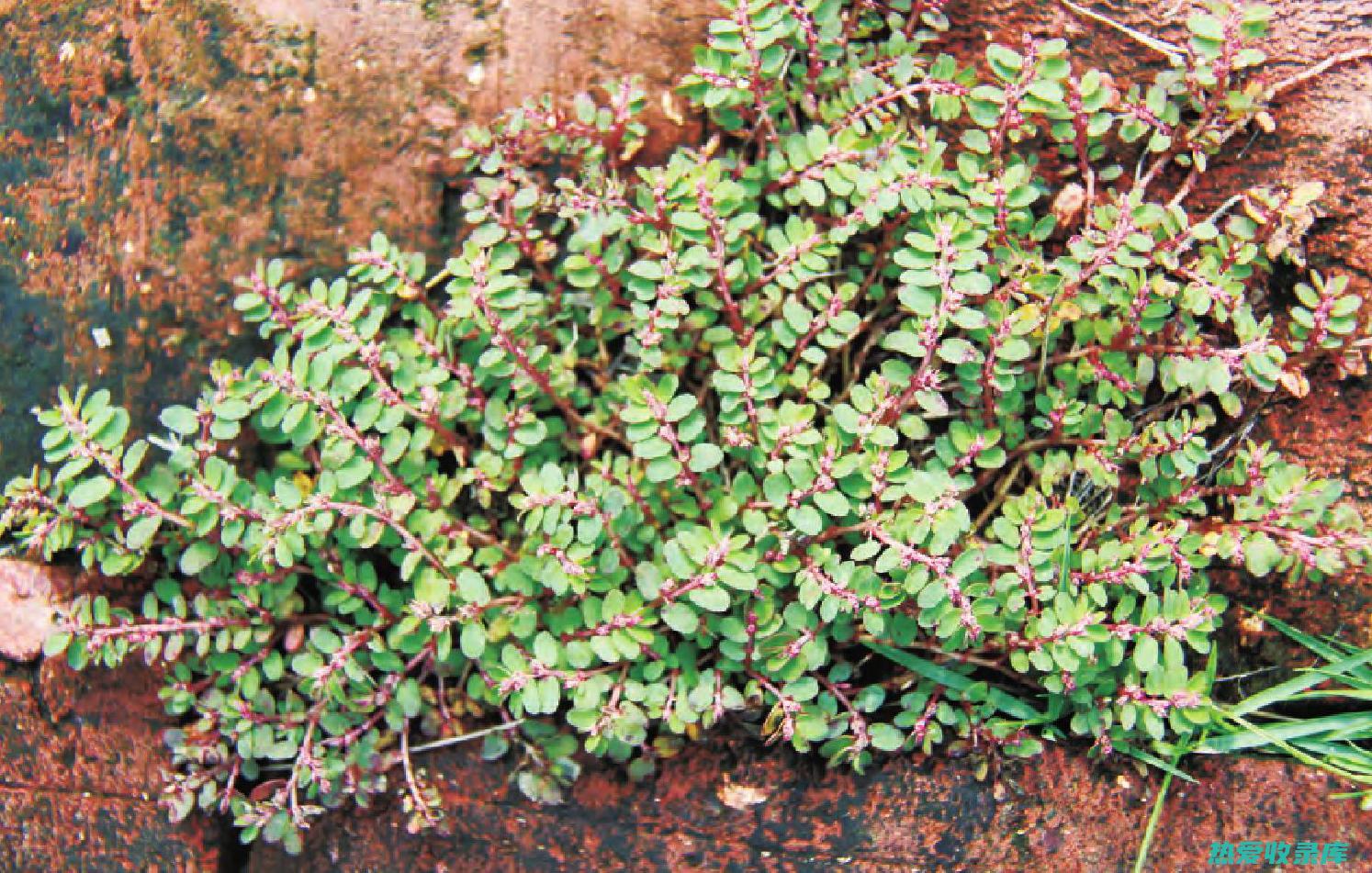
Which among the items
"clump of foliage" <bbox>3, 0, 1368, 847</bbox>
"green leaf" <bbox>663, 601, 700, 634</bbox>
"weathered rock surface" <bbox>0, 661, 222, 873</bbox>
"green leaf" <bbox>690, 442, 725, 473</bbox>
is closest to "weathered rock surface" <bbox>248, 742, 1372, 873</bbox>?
"clump of foliage" <bbox>3, 0, 1368, 847</bbox>

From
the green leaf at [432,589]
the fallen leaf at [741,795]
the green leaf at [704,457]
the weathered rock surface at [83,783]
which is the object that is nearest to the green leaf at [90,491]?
the weathered rock surface at [83,783]

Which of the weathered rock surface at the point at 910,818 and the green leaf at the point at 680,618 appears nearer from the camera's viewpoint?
the green leaf at the point at 680,618

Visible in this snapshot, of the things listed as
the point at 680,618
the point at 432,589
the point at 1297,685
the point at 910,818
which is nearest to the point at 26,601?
the point at 432,589

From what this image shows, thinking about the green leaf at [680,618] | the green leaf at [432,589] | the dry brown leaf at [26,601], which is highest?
the green leaf at [680,618]

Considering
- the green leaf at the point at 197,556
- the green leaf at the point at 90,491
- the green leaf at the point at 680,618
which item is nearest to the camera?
the green leaf at the point at 680,618

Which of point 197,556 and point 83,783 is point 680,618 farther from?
point 83,783

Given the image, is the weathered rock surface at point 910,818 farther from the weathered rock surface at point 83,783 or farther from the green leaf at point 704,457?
the weathered rock surface at point 83,783

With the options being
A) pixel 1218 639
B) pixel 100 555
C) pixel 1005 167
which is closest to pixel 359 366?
pixel 100 555
